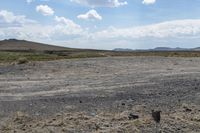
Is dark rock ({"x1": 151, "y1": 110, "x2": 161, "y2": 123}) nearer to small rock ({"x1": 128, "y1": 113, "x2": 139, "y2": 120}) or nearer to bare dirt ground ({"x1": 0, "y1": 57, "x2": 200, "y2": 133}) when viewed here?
bare dirt ground ({"x1": 0, "y1": 57, "x2": 200, "y2": 133})

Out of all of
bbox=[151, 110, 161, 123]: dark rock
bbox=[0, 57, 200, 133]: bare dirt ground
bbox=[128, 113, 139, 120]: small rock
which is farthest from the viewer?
bbox=[128, 113, 139, 120]: small rock

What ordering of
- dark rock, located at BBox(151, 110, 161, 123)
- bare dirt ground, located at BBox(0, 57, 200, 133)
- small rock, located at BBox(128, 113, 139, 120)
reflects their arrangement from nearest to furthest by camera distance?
1. bare dirt ground, located at BBox(0, 57, 200, 133)
2. dark rock, located at BBox(151, 110, 161, 123)
3. small rock, located at BBox(128, 113, 139, 120)

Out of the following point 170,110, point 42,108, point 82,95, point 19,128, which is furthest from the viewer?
point 82,95

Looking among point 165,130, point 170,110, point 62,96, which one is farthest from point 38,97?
point 165,130

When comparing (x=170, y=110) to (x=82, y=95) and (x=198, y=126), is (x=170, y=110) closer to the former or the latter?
(x=198, y=126)

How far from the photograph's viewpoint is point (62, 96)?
17250 mm

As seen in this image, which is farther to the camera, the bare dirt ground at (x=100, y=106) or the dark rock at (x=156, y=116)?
the dark rock at (x=156, y=116)

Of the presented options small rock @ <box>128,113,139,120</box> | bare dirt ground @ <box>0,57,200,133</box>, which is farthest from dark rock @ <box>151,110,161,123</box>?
small rock @ <box>128,113,139,120</box>

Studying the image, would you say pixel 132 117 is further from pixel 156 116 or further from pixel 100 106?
pixel 100 106

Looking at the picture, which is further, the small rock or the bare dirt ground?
the small rock

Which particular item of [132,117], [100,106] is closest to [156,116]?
[132,117]

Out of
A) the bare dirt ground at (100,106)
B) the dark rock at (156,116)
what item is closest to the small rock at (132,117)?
the bare dirt ground at (100,106)

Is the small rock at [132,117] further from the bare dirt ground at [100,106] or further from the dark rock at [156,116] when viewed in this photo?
the dark rock at [156,116]

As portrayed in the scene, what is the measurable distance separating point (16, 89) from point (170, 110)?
10.3 metres
